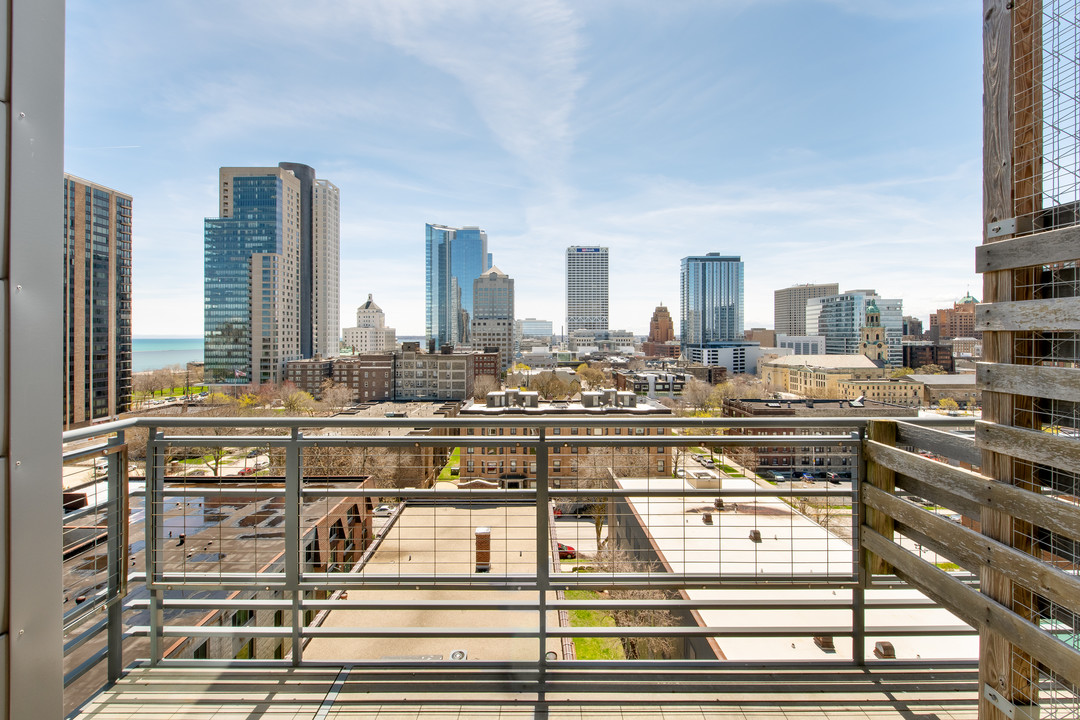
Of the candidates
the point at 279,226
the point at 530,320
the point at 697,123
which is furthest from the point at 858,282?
the point at 530,320

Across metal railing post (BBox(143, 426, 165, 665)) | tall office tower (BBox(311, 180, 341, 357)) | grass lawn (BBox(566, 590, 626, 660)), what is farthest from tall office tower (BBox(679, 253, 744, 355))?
metal railing post (BBox(143, 426, 165, 665))

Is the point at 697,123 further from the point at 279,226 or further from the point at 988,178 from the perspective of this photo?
the point at 279,226

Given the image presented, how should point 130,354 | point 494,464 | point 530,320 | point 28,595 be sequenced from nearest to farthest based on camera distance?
1. point 28,595
2. point 494,464
3. point 130,354
4. point 530,320

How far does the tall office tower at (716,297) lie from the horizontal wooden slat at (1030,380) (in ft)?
371

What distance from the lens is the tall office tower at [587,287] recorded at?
149 m

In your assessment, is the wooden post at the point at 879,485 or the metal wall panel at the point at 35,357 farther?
the wooden post at the point at 879,485

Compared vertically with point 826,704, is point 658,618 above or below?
below

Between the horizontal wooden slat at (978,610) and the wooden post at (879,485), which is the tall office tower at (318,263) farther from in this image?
the horizontal wooden slat at (978,610)

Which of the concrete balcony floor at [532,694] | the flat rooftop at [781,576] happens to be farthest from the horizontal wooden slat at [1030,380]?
the concrete balcony floor at [532,694]

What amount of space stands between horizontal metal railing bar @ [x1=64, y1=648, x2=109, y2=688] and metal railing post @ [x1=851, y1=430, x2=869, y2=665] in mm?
3115

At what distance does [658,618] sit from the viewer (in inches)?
321

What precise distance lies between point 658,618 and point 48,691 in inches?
347

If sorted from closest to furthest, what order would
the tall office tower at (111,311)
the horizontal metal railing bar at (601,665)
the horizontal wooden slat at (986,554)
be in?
the horizontal wooden slat at (986,554) → the horizontal metal railing bar at (601,665) → the tall office tower at (111,311)

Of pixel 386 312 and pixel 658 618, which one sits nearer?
pixel 658 618
